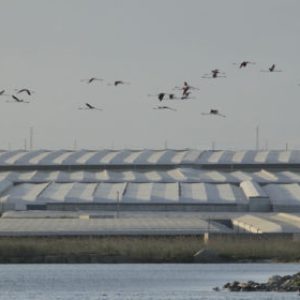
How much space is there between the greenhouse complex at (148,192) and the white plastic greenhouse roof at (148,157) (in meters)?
0.10

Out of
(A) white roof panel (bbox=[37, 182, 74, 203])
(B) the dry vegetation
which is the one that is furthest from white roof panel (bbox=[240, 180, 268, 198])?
(B) the dry vegetation

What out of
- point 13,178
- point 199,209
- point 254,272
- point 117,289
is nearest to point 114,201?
point 199,209

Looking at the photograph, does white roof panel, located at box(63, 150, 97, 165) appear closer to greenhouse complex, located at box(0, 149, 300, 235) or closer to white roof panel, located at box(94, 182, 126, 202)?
greenhouse complex, located at box(0, 149, 300, 235)

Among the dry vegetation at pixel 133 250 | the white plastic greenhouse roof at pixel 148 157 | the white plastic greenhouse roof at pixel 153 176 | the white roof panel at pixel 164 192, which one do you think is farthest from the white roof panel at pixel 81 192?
the dry vegetation at pixel 133 250

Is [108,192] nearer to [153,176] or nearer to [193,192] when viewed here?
[193,192]

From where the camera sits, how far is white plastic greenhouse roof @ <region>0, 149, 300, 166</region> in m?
169

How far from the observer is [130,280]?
86.6 metres

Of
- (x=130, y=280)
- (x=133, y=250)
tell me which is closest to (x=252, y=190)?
(x=133, y=250)

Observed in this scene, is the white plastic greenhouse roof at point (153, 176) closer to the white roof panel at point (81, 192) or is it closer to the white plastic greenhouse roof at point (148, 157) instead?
the white plastic greenhouse roof at point (148, 157)

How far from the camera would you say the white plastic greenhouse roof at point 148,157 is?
16859cm

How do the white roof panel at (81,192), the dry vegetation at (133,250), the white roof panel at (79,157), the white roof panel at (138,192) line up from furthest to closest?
the white roof panel at (79,157) < the white roof panel at (81,192) < the white roof panel at (138,192) < the dry vegetation at (133,250)

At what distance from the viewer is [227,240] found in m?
116

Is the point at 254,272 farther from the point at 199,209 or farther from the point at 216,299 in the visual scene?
the point at 199,209

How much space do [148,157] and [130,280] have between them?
282 ft
